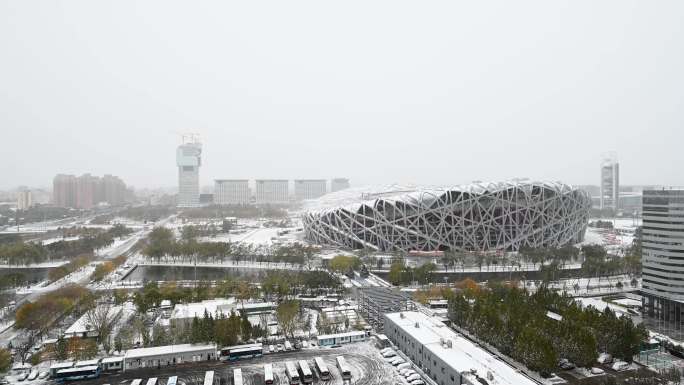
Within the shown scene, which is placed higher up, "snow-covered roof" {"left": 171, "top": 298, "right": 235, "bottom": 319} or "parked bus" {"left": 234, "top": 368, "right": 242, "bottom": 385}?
"snow-covered roof" {"left": 171, "top": 298, "right": 235, "bottom": 319}

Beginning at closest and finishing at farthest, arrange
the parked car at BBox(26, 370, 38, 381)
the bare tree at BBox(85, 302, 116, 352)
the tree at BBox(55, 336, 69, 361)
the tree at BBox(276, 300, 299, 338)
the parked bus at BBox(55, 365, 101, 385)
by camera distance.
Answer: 1. the parked bus at BBox(55, 365, 101, 385)
2. the parked car at BBox(26, 370, 38, 381)
3. the tree at BBox(55, 336, 69, 361)
4. the bare tree at BBox(85, 302, 116, 352)
5. the tree at BBox(276, 300, 299, 338)

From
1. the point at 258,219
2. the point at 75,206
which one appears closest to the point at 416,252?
the point at 258,219

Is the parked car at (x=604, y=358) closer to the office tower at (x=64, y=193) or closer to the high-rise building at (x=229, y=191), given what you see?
the high-rise building at (x=229, y=191)

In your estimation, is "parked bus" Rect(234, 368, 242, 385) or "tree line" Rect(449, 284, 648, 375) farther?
"tree line" Rect(449, 284, 648, 375)

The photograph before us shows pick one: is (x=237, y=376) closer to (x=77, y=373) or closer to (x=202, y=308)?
(x=77, y=373)

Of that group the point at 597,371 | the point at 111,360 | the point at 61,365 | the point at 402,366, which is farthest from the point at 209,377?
the point at 597,371

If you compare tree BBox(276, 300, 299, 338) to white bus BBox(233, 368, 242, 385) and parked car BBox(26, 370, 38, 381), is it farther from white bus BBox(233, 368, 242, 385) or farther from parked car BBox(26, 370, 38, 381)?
parked car BBox(26, 370, 38, 381)

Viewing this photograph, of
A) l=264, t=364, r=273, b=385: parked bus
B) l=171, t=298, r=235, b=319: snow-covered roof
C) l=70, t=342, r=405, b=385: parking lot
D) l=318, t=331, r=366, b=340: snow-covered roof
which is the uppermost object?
l=171, t=298, r=235, b=319: snow-covered roof

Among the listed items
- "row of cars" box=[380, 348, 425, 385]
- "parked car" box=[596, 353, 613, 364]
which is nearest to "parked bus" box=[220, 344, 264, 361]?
"row of cars" box=[380, 348, 425, 385]

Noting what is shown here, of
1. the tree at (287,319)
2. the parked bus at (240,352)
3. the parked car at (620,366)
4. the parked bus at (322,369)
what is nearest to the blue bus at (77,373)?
the parked bus at (240,352)
